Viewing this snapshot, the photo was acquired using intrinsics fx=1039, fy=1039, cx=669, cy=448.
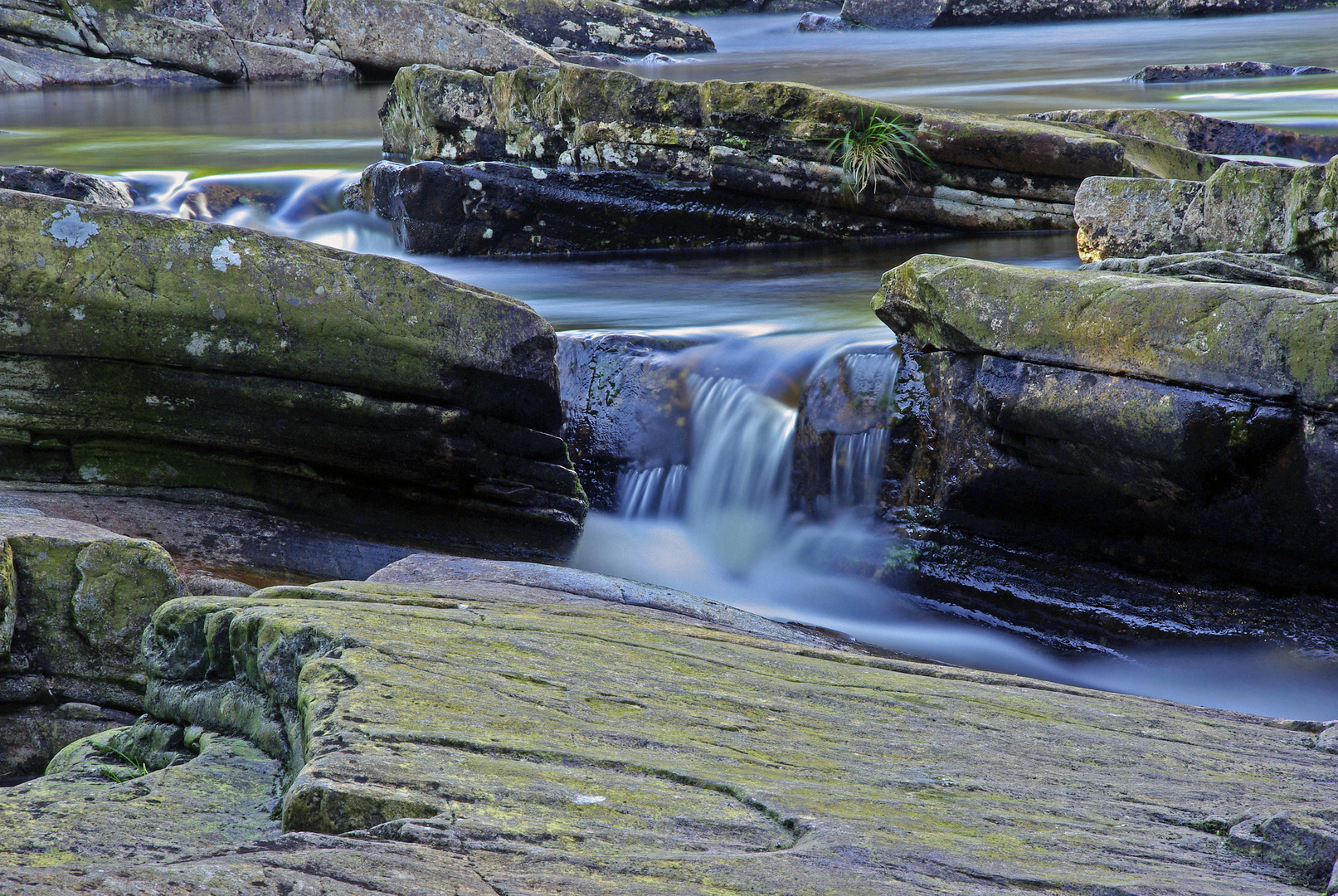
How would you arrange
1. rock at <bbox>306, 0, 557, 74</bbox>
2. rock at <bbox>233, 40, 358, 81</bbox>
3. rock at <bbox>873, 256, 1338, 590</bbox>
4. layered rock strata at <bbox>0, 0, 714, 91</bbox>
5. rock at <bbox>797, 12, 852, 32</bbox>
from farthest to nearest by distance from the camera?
rock at <bbox>797, 12, 852, 32</bbox>
rock at <bbox>233, 40, 358, 81</bbox>
layered rock strata at <bbox>0, 0, 714, 91</bbox>
rock at <bbox>306, 0, 557, 74</bbox>
rock at <bbox>873, 256, 1338, 590</bbox>

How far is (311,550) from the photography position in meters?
5.22

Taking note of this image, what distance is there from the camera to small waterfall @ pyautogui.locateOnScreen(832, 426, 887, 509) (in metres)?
5.96

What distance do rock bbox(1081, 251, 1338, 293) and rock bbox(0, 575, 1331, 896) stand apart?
2896mm

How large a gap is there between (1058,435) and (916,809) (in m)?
3.38

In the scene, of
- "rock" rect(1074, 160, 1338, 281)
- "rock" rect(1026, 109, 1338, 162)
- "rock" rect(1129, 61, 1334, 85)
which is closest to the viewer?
"rock" rect(1074, 160, 1338, 281)

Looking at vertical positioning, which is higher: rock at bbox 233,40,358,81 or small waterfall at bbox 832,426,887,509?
rock at bbox 233,40,358,81

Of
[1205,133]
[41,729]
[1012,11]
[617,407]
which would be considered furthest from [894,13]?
[41,729]

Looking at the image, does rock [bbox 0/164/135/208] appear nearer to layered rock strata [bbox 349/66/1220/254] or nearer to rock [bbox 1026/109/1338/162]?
layered rock strata [bbox 349/66/1220/254]

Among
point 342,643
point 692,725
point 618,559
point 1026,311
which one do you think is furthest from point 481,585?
point 1026,311

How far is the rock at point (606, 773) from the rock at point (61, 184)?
739cm

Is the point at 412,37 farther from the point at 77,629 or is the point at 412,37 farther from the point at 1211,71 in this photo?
the point at 77,629

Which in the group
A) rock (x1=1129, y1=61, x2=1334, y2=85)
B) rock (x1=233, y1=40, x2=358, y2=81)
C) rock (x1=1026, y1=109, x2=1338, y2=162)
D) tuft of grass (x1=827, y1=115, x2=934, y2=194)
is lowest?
tuft of grass (x1=827, y1=115, x2=934, y2=194)

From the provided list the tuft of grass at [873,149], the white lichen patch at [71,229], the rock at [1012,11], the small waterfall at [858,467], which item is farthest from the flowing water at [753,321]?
the rock at [1012,11]

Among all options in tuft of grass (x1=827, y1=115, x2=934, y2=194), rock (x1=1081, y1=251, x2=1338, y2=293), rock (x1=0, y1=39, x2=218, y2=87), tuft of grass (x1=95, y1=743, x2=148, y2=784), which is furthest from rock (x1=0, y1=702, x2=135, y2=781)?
rock (x1=0, y1=39, x2=218, y2=87)
